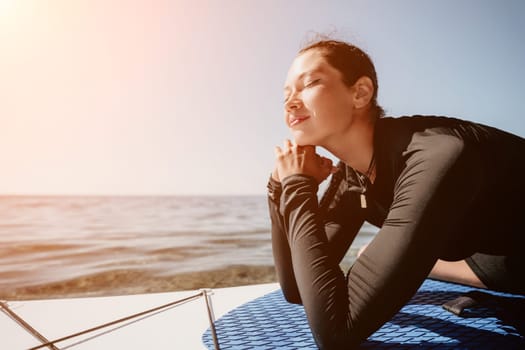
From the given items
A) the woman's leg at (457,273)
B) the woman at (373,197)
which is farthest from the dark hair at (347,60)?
the woman's leg at (457,273)

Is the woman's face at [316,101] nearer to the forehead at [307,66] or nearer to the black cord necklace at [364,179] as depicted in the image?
the forehead at [307,66]

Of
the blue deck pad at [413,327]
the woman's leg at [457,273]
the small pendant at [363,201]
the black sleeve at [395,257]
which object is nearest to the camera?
the black sleeve at [395,257]

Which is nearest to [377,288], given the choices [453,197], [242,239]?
[453,197]

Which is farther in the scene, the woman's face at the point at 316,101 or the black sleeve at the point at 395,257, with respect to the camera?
the woman's face at the point at 316,101

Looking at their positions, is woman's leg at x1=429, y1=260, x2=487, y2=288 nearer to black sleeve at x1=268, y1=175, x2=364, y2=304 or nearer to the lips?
black sleeve at x1=268, y1=175, x2=364, y2=304

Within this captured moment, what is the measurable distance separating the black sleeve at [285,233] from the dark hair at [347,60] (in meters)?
0.55

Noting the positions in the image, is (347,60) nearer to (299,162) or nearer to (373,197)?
(299,162)

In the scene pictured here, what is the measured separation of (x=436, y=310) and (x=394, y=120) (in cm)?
100

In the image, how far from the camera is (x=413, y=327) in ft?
4.78

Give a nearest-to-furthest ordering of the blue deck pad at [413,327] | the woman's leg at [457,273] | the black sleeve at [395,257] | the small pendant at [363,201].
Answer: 1. the black sleeve at [395,257]
2. the blue deck pad at [413,327]
3. the small pendant at [363,201]
4. the woman's leg at [457,273]

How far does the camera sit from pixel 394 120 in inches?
54.3

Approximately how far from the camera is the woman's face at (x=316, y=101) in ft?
4.46

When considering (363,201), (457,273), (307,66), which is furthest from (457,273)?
(307,66)

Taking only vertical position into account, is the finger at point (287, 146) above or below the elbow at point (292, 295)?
above
